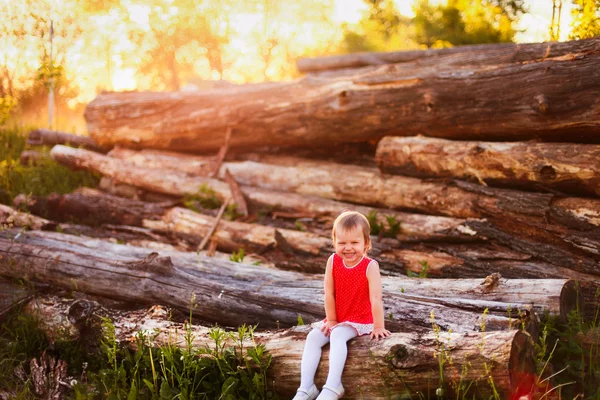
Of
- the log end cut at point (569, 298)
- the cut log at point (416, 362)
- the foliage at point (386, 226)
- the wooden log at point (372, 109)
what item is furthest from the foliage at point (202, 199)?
the log end cut at point (569, 298)

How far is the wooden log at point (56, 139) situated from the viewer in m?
12.0

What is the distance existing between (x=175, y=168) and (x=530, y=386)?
26.7 ft

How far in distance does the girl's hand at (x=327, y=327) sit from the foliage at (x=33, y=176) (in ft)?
23.6

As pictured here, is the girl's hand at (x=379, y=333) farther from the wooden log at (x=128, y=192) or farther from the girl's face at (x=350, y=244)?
the wooden log at (x=128, y=192)

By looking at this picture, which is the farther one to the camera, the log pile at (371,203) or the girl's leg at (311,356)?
the log pile at (371,203)

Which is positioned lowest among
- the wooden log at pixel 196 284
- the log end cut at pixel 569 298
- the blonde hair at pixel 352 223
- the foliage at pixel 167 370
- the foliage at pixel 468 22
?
the foliage at pixel 167 370

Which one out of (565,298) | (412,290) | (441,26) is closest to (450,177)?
(412,290)

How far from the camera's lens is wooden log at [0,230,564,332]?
4.39 metres

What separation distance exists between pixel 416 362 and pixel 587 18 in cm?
551

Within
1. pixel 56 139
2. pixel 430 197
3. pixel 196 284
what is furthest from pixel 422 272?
pixel 56 139

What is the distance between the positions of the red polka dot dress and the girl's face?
0.32 ft

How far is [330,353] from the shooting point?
362 centimetres

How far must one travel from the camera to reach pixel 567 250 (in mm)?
5758

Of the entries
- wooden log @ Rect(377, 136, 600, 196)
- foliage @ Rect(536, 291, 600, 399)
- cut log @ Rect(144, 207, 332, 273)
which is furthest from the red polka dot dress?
wooden log @ Rect(377, 136, 600, 196)
